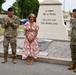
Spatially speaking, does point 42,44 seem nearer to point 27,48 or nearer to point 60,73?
point 27,48

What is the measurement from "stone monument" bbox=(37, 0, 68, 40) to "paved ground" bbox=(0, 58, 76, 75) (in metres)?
3.69

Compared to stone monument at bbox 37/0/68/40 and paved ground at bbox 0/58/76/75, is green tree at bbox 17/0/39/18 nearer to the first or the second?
stone monument at bbox 37/0/68/40

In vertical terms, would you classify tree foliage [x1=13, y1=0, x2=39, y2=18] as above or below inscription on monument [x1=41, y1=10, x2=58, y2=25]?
above

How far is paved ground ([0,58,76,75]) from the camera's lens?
18.3ft

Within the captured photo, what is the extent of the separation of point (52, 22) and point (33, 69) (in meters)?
4.52

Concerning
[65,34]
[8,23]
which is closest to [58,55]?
[8,23]

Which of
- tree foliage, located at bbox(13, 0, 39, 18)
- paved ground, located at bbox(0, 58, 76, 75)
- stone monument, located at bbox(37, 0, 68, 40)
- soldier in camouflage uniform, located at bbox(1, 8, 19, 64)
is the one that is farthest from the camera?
tree foliage, located at bbox(13, 0, 39, 18)

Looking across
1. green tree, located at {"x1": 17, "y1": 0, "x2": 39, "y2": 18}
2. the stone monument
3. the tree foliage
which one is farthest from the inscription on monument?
green tree, located at {"x1": 17, "y1": 0, "x2": 39, "y2": 18}

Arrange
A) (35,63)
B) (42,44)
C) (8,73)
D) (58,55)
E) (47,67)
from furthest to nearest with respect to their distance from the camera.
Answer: (42,44)
(58,55)
(35,63)
(47,67)
(8,73)

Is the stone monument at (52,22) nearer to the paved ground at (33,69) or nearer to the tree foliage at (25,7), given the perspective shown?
the paved ground at (33,69)

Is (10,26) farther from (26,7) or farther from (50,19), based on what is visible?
(26,7)

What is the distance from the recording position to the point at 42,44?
27.5 feet

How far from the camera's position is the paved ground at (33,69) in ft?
18.3

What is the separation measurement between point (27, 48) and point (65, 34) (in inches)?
151
